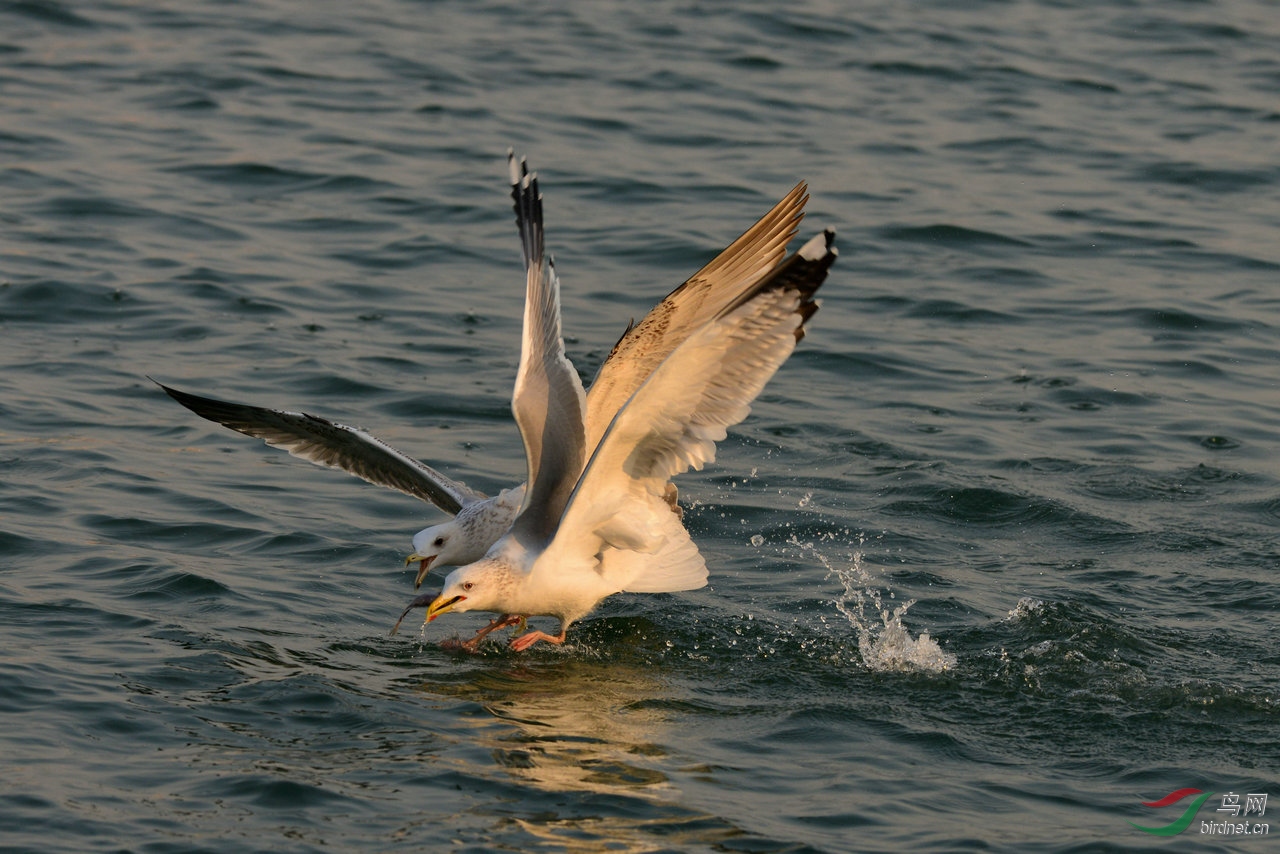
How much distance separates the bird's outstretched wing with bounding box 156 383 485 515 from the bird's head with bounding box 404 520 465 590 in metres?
0.37

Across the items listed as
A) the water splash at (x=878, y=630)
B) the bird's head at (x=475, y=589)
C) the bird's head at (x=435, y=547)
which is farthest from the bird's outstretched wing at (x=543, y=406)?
the water splash at (x=878, y=630)

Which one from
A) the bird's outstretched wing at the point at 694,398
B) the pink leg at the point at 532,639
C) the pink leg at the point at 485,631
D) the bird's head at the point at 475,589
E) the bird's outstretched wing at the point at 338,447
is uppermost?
the bird's outstretched wing at the point at 694,398

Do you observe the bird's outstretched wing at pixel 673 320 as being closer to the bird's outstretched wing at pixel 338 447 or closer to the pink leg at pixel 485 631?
the bird's outstretched wing at pixel 338 447

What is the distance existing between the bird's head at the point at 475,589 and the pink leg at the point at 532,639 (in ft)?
0.96

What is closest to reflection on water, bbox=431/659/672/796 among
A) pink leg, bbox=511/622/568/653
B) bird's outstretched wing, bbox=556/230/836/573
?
pink leg, bbox=511/622/568/653

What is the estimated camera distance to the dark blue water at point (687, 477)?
268 inches

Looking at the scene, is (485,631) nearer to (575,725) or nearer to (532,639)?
(532,639)

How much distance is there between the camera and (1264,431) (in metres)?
11.3

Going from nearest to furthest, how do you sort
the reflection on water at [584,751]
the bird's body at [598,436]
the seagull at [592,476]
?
the reflection on water at [584,751]
the bird's body at [598,436]
the seagull at [592,476]

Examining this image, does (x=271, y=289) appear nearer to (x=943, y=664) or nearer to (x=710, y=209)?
(x=710, y=209)

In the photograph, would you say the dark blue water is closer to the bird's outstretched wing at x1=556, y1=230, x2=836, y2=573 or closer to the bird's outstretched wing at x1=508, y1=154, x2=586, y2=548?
the bird's outstretched wing at x1=508, y1=154, x2=586, y2=548

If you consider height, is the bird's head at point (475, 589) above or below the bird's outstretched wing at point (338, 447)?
below

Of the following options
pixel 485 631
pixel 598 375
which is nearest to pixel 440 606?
pixel 485 631

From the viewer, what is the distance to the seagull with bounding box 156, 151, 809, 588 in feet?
28.0
